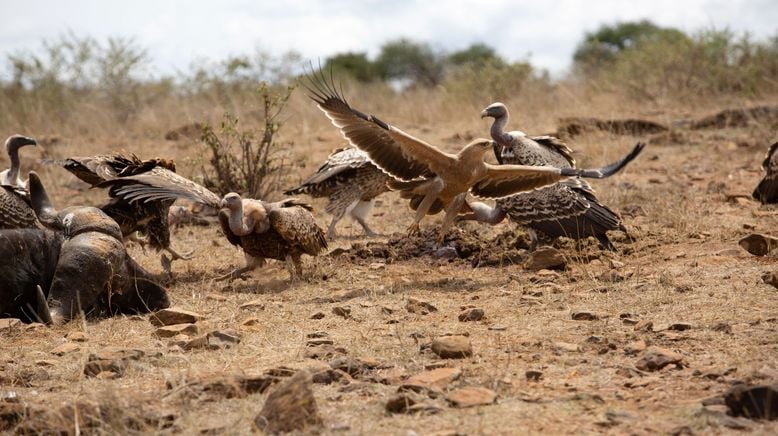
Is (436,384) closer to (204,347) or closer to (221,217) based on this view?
(204,347)

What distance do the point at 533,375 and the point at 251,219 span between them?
3634mm

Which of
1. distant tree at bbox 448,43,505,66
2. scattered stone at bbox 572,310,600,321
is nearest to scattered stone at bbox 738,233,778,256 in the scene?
scattered stone at bbox 572,310,600,321

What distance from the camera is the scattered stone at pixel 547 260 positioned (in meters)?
7.69

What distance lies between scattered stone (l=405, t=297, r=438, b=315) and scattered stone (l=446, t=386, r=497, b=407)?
6.56 ft

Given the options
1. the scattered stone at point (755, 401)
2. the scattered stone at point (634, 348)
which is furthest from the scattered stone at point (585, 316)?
the scattered stone at point (755, 401)

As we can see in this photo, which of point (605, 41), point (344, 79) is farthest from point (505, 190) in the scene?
point (605, 41)

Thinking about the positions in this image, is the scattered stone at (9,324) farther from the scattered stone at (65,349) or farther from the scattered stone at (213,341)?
the scattered stone at (213,341)

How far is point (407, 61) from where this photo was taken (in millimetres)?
36062

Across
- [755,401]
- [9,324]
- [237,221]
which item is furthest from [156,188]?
[755,401]

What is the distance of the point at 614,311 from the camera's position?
6043mm

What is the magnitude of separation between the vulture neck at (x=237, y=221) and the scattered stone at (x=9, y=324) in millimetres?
2026

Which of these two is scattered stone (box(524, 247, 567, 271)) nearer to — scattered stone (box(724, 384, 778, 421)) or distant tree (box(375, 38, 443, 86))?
scattered stone (box(724, 384, 778, 421))

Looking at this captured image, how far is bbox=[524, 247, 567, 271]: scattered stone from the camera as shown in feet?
25.2

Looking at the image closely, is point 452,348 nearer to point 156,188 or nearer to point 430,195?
point 430,195
